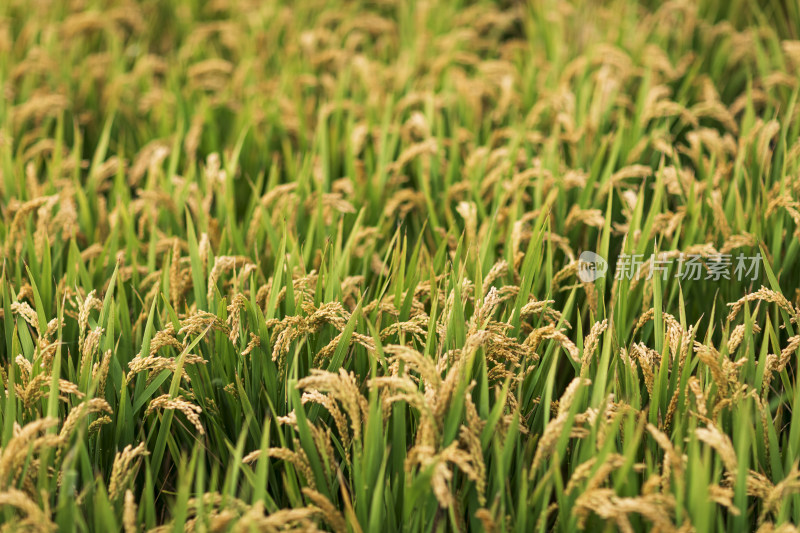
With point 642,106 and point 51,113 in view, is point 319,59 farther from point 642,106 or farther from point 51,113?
point 642,106

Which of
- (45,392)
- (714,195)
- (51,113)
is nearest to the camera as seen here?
(45,392)

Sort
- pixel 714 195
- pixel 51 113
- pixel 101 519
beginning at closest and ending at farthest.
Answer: pixel 101 519, pixel 714 195, pixel 51 113

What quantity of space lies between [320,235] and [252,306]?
0.56m

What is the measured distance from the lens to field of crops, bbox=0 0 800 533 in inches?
57.9

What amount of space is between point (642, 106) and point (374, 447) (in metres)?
2.09

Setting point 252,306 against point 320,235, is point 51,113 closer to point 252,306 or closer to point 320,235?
point 320,235

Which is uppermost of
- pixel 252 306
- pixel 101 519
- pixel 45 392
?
pixel 252 306

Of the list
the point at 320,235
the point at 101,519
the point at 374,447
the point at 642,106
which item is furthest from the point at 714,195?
the point at 101,519

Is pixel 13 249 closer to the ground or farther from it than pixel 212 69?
closer to the ground

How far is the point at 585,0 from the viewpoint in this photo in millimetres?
4141

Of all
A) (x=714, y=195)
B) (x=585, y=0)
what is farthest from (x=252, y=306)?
(x=585, y=0)

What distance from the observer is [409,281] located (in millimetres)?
2008

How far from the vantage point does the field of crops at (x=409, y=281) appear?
57.9 inches

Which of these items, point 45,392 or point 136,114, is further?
point 136,114
